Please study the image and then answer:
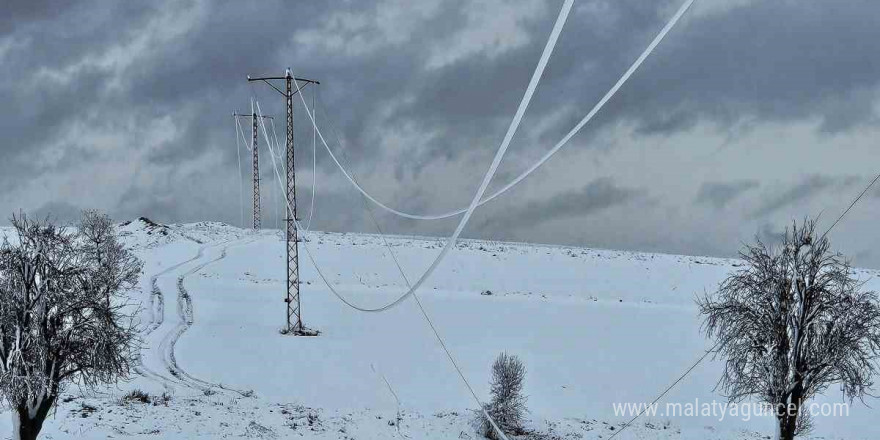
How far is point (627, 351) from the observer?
38594 mm

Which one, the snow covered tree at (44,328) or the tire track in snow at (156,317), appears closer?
the snow covered tree at (44,328)

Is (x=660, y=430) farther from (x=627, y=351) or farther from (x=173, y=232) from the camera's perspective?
(x=173, y=232)

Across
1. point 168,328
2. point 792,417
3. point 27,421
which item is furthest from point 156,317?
point 792,417

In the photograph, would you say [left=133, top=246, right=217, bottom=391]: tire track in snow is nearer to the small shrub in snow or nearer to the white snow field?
the white snow field

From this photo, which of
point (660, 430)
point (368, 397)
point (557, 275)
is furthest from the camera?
point (557, 275)

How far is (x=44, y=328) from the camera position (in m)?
17.8

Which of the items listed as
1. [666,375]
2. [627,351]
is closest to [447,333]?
[627,351]

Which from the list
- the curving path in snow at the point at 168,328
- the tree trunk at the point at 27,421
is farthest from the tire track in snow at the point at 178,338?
the tree trunk at the point at 27,421

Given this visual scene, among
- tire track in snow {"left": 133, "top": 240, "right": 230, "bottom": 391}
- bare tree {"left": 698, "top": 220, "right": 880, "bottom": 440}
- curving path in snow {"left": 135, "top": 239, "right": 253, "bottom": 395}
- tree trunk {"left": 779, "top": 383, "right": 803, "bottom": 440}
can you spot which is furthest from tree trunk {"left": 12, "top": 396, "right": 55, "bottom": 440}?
tree trunk {"left": 779, "top": 383, "right": 803, "bottom": 440}

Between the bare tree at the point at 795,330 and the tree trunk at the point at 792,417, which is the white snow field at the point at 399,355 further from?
the tree trunk at the point at 792,417

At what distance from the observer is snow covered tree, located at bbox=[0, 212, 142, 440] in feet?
56.8

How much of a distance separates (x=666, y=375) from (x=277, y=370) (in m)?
18.4

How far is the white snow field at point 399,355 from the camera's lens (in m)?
24.8

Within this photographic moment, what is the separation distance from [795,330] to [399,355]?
2079 cm
